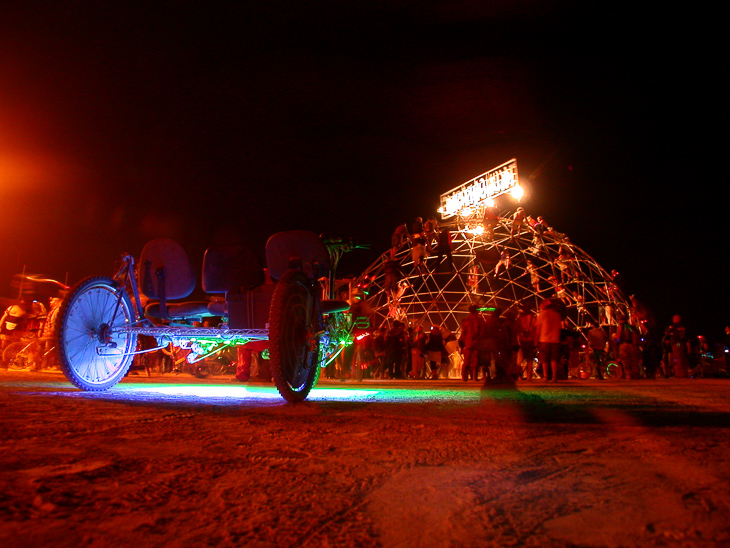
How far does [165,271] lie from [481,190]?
27.8m

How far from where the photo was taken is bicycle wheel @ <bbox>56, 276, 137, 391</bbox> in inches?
Result: 159

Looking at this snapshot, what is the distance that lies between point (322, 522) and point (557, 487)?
0.75 m

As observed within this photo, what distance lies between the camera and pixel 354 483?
4.83ft

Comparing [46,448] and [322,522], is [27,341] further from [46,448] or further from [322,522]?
[322,522]

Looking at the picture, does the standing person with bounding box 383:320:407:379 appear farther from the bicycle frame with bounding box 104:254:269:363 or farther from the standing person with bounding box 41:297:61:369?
the bicycle frame with bounding box 104:254:269:363

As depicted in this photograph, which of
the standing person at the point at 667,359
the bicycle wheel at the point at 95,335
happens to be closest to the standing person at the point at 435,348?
the standing person at the point at 667,359

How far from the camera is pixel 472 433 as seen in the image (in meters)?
2.36

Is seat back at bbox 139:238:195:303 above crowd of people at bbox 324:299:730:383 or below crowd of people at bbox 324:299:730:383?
above

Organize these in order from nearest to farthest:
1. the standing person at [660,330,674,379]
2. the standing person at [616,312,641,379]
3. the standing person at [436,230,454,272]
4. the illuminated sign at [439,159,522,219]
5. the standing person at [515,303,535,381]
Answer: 1. the standing person at [436,230,454,272]
2. the standing person at [515,303,535,381]
3. the standing person at [616,312,641,379]
4. the standing person at [660,330,674,379]
5. the illuminated sign at [439,159,522,219]

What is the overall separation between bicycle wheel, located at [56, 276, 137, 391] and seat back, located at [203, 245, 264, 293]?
86 cm

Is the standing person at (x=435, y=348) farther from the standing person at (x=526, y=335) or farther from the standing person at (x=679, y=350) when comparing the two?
the standing person at (x=679, y=350)

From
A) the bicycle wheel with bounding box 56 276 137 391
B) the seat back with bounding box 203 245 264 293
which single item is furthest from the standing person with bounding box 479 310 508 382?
the bicycle wheel with bounding box 56 276 137 391

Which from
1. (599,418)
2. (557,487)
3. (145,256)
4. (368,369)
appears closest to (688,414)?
(599,418)

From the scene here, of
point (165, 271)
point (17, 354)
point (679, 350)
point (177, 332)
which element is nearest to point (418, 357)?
point (679, 350)
